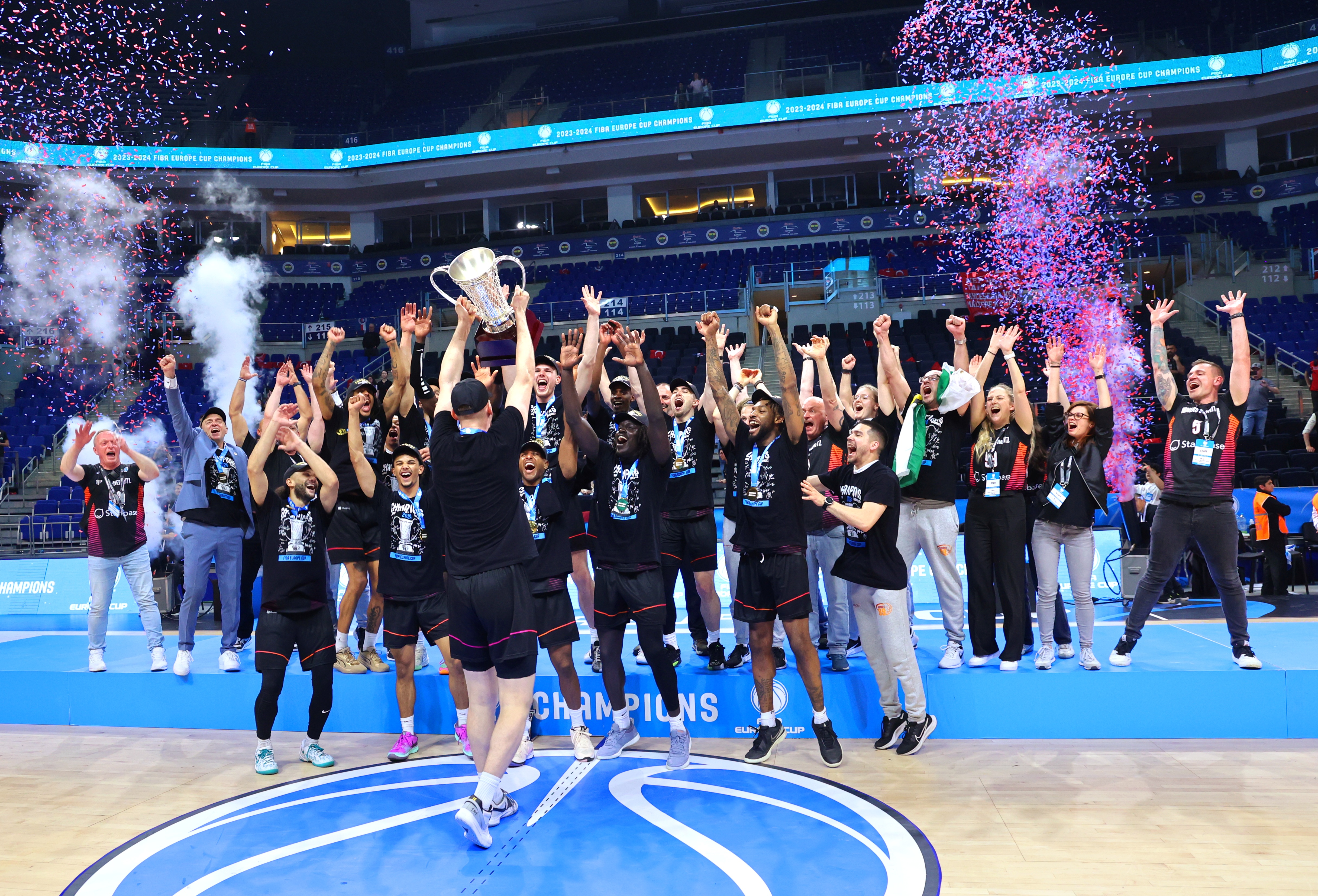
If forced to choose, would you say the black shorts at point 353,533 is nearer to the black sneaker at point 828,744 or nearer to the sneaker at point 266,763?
the sneaker at point 266,763

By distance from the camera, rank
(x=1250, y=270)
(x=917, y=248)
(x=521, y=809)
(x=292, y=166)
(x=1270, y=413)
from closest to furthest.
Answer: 1. (x=521, y=809)
2. (x=1270, y=413)
3. (x=1250, y=270)
4. (x=917, y=248)
5. (x=292, y=166)

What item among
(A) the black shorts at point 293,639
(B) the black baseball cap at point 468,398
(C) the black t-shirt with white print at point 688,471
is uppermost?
(B) the black baseball cap at point 468,398

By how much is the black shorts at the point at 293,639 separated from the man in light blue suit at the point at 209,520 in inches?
62.9

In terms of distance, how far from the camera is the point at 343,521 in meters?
6.07

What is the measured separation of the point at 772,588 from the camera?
491 centimetres

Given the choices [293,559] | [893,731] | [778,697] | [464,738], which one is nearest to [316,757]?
[464,738]

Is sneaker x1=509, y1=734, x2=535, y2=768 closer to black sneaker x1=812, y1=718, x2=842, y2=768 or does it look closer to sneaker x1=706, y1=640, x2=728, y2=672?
sneaker x1=706, y1=640, x2=728, y2=672

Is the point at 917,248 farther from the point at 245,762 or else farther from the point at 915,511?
the point at 245,762

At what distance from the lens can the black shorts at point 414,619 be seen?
5.29 meters

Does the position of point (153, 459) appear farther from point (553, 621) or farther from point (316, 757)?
point (553, 621)

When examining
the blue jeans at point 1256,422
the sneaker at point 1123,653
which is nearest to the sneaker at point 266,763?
the sneaker at point 1123,653

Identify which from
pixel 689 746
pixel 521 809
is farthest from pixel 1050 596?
pixel 521 809

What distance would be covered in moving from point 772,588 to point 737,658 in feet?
3.87

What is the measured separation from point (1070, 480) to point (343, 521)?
4.87 meters
